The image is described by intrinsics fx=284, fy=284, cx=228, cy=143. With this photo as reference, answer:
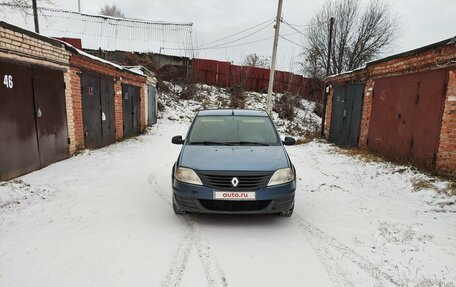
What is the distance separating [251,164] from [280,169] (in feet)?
1.23

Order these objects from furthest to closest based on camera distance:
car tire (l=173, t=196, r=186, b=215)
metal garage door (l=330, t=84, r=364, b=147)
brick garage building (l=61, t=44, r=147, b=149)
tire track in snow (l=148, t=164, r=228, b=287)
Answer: metal garage door (l=330, t=84, r=364, b=147), brick garage building (l=61, t=44, r=147, b=149), car tire (l=173, t=196, r=186, b=215), tire track in snow (l=148, t=164, r=228, b=287)

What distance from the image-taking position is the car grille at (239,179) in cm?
346

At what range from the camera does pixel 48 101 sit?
6.45 meters

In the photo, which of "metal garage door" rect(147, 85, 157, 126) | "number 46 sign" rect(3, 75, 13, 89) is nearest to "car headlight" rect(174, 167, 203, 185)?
"number 46 sign" rect(3, 75, 13, 89)

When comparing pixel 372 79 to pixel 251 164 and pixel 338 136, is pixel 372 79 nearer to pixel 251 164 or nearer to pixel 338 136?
pixel 338 136

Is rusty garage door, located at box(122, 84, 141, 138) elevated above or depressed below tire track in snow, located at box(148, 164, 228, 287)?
above

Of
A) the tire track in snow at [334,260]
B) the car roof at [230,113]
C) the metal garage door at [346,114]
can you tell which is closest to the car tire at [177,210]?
the tire track in snow at [334,260]

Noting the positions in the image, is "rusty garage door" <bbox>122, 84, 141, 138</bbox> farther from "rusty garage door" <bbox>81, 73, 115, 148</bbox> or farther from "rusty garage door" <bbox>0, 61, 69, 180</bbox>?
"rusty garage door" <bbox>0, 61, 69, 180</bbox>

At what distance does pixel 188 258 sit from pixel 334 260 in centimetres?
152

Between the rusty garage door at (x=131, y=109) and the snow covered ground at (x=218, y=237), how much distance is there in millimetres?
6180

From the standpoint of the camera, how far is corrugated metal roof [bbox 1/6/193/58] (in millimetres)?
23500

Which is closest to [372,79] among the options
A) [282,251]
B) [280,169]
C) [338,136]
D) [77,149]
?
[338,136]

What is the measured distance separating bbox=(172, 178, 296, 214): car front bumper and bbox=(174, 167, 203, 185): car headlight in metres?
0.06

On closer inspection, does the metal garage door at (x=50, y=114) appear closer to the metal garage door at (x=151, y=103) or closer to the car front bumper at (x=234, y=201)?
the car front bumper at (x=234, y=201)
